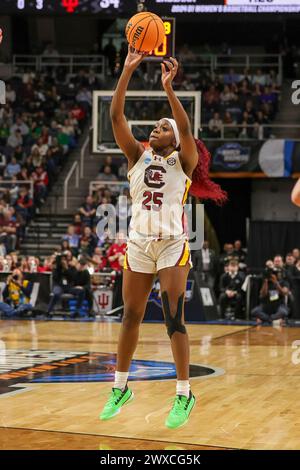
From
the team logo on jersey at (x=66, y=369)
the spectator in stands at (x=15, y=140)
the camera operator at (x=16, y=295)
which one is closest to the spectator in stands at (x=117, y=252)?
the camera operator at (x=16, y=295)

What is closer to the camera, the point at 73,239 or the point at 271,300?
the point at 271,300

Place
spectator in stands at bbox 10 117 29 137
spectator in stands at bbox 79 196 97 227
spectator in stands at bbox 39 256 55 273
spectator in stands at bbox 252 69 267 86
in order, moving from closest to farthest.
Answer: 1. spectator in stands at bbox 39 256 55 273
2. spectator in stands at bbox 79 196 97 227
3. spectator in stands at bbox 10 117 29 137
4. spectator in stands at bbox 252 69 267 86

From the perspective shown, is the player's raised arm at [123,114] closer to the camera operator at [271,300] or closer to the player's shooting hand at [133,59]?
the player's shooting hand at [133,59]

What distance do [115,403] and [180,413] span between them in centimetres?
53

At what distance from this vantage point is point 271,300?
19281mm

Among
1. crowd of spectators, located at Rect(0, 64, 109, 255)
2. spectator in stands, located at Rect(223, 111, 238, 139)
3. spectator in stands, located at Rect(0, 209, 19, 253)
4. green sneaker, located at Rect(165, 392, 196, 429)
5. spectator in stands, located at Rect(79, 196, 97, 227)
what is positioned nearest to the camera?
green sneaker, located at Rect(165, 392, 196, 429)

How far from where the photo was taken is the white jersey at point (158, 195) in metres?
6.64

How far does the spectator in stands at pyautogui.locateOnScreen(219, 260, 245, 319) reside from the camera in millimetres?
19984

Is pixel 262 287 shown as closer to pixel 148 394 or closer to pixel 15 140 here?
pixel 15 140

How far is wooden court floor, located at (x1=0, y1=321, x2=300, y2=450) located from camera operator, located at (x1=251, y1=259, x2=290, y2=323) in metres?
4.04

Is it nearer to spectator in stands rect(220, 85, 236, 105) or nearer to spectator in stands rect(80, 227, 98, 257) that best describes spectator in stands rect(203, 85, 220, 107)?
spectator in stands rect(220, 85, 236, 105)

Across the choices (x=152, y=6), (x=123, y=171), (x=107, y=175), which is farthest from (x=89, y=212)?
(x=152, y=6)

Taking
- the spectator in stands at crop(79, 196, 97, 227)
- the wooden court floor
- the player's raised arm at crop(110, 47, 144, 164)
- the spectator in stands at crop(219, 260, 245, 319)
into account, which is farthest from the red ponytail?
the spectator in stands at crop(79, 196, 97, 227)
